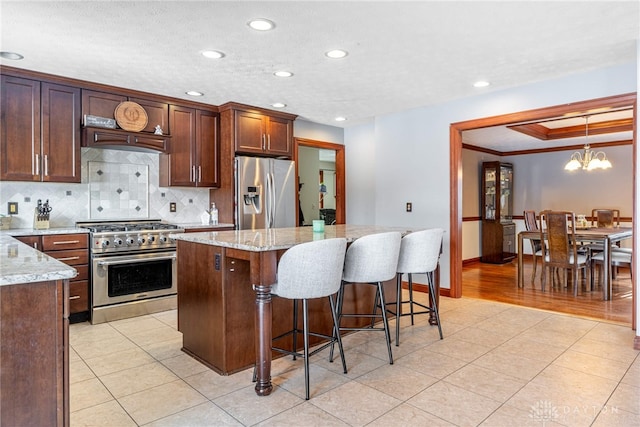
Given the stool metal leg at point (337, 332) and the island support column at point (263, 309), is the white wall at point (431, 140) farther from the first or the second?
the island support column at point (263, 309)

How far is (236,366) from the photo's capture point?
8.43 ft

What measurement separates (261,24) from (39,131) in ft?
8.11

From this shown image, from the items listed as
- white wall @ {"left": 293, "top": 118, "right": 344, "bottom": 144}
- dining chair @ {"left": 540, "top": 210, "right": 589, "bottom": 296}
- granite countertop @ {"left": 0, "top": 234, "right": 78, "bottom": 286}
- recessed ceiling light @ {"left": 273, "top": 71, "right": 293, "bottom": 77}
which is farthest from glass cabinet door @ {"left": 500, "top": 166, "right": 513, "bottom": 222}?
granite countertop @ {"left": 0, "top": 234, "right": 78, "bottom": 286}

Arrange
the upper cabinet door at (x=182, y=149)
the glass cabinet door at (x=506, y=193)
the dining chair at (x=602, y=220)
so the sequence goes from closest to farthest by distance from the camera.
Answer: the upper cabinet door at (x=182, y=149) → the dining chair at (x=602, y=220) → the glass cabinet door at (x=506, y=193)

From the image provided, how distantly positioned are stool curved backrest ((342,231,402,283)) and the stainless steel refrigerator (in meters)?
2.35

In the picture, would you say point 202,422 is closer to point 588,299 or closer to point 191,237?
point 191,237

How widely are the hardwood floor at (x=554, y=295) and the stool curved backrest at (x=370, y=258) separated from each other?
247 cm

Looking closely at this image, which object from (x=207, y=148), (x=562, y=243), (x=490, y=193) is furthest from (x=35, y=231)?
(x=490, y=193)

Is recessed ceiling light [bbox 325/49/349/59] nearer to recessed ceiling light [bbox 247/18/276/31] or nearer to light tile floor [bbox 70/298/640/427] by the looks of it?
recessed ceiling light [bbox 247/18/276/31]

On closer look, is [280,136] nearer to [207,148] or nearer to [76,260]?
[207,148]

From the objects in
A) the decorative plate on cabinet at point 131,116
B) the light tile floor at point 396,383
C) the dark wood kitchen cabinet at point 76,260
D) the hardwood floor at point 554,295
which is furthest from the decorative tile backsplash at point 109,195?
the hardwood floor at point 554,295

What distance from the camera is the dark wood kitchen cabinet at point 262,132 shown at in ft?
15.7

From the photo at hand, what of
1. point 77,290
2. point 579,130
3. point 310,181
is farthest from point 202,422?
point 579,130

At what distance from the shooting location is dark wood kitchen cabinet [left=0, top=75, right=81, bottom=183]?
3.50 m
